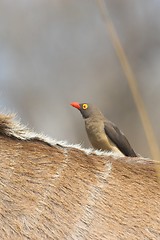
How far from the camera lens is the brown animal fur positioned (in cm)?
308

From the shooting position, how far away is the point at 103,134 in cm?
446

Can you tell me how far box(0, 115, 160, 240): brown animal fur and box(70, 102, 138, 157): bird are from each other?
1098mm

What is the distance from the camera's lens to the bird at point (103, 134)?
4.43 metres

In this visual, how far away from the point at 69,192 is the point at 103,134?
1331 millimetres

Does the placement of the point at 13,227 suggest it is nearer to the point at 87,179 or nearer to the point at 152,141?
the point at 87,179

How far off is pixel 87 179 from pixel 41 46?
19.8 ft

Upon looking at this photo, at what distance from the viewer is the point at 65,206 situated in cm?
312

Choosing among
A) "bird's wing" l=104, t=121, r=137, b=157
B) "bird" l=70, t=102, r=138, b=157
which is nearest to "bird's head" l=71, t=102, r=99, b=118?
"bird" l=70, t=102, r=138, b=157

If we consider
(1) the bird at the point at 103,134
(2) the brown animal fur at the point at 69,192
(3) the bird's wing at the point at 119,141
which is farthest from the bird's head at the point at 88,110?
(2) the brown animal fur at the point at 69,192

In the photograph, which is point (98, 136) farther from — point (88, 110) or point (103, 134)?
point (88, 110)

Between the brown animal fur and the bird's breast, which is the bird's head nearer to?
the bird's breast

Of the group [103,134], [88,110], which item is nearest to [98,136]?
[103,134]

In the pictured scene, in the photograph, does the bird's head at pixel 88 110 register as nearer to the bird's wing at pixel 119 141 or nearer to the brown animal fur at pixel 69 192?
the bird's wing at pixel 119 141

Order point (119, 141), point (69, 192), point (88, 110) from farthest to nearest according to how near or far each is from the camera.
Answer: point (88, 110) < point (119, 141) < point (69, 192)
